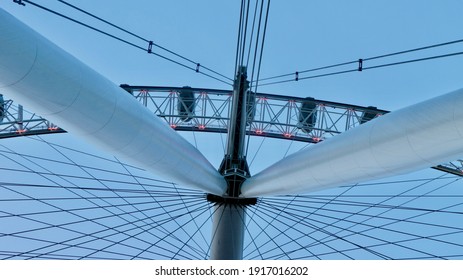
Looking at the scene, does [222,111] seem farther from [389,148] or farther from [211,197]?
[389,148]

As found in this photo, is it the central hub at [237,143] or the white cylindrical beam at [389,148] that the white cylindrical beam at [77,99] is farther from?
the central hub at [237,143]

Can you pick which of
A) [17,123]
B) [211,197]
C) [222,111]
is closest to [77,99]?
[211,197]

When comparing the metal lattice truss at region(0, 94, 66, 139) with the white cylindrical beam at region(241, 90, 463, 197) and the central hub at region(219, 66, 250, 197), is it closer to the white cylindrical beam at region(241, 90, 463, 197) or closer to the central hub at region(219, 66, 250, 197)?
the central hub at region(219, 66, 250, 197)

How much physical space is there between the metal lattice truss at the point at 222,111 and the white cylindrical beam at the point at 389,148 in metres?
14.5

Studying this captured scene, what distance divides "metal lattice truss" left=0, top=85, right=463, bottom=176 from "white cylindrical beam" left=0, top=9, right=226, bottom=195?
15.5 m

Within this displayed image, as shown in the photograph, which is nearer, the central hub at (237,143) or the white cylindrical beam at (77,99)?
the white cylindrical beam at (77,99)

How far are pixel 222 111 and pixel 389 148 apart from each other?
57.4 ft

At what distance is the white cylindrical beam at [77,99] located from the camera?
5695 millimetres

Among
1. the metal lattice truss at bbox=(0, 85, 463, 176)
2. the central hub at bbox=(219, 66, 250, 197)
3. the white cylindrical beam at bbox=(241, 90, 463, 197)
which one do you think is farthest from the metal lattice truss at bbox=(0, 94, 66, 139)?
the white cylindrical beam at bbox=(241, 90, 463, 197)

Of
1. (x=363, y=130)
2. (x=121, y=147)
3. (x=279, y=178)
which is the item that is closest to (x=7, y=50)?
(x=121, y=147)

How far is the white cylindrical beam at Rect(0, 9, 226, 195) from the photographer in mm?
5695

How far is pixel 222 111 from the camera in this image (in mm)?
24531

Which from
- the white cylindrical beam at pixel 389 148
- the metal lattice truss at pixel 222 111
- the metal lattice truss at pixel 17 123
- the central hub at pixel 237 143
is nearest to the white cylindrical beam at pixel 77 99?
the white cylindrical beam at pixel 389 148
